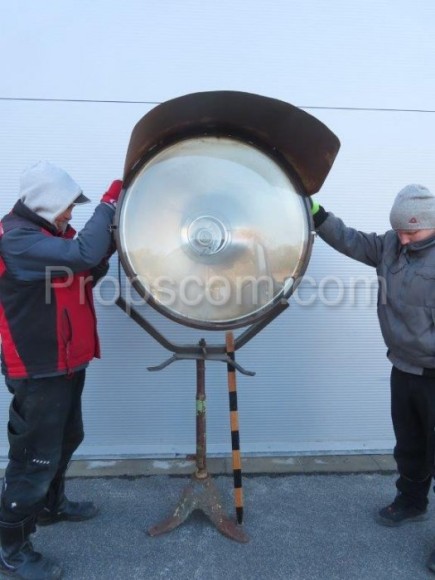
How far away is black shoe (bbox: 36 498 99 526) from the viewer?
237 cm

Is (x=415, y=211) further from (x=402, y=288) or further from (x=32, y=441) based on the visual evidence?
(x=32, y=441)

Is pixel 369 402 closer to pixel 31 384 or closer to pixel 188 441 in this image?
pixel 188 441

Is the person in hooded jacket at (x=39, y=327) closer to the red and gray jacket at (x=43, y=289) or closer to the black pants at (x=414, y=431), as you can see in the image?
the red and gray jacket at (x=43, y=289)

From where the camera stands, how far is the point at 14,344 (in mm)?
1946

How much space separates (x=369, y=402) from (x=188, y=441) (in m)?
1.14

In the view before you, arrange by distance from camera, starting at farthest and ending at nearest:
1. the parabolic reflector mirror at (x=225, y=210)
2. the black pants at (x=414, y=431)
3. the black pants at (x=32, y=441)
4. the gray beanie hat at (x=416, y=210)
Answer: the black pants at (x=414, y=431) < the gray beanie hat at (x=416, y=210) < the black pants at (x=32, y=441) < the parabolic reflector mirror at (x=225, y=210)

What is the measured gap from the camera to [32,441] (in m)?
1.97

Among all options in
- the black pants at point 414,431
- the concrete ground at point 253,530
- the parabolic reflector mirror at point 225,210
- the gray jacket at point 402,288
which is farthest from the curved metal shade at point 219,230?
the concrete ground at point 253,530

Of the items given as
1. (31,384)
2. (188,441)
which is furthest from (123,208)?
(188,441)

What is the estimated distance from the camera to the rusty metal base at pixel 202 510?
228cm

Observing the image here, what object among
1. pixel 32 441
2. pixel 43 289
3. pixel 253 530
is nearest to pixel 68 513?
pixel 32 441

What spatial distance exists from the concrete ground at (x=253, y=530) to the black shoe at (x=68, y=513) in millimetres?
34

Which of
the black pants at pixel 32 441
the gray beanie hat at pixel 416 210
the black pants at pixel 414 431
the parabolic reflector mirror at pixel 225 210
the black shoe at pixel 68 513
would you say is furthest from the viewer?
the black shoe at pixel 68 513

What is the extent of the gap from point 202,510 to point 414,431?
3.45 feet
